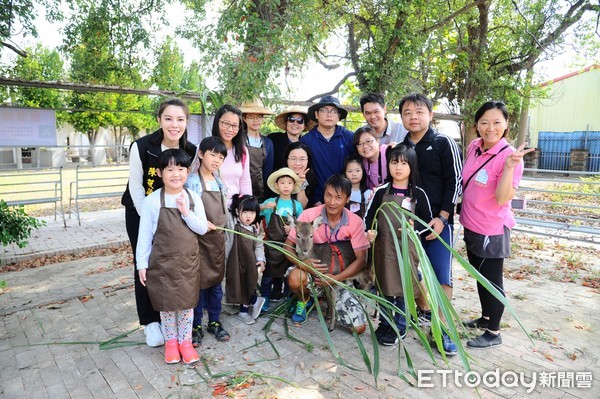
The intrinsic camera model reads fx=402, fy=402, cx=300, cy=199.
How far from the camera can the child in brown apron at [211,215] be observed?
129 inches

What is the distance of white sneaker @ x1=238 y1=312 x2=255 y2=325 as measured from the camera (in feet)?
12.6

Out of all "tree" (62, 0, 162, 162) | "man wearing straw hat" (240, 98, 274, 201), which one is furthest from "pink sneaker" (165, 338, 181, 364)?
"tree" (62, 0, 162, 162)

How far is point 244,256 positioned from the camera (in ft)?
12.2

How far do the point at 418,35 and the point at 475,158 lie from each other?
5612mm

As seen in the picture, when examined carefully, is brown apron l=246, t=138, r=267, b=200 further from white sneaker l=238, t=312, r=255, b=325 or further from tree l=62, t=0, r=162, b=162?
tree l=62, t=0, r=162, b=162

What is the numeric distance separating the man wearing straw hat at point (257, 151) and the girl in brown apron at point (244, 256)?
0.53m

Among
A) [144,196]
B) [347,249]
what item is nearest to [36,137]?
[144,196]

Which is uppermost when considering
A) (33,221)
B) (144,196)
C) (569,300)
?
(144,196)

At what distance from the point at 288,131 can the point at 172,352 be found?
248 cm

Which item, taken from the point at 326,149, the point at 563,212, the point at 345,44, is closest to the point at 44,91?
the point at 345,44

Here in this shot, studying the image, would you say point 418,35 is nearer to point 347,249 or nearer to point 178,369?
point 347,249

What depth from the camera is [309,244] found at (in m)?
3.47

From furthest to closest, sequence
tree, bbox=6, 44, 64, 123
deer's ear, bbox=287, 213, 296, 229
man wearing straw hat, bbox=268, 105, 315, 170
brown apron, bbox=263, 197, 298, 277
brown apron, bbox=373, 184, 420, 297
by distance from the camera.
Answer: tree, bbox=6, 44, 64, 123, man wearing straw hat, bbox=268, 105, 315, 170, brown apron, bbox=263, 197, 298, 277, deer's ear, bbox=287, 213, 296, 229, brown apron, bbox=373, 184, 420, 297

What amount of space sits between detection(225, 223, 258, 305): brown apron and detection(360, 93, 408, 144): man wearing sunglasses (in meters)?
1.61
